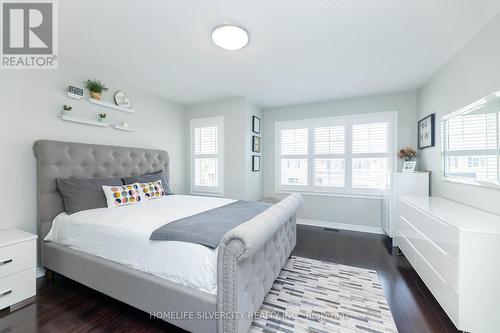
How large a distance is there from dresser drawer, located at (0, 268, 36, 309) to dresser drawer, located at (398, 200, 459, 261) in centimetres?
343

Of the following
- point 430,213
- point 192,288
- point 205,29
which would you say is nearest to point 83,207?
point 192,288

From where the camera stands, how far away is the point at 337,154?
395 cm

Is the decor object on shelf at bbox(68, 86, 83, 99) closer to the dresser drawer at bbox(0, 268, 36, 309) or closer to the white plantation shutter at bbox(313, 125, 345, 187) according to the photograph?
the dresser drawer at bbox(0, 268, 36, 309)

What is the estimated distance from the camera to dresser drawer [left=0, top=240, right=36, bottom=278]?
1.75m

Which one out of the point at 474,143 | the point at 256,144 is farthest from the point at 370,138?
the point at 256,144

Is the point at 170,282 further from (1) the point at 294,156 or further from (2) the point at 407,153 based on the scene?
(2) the point at 407,153

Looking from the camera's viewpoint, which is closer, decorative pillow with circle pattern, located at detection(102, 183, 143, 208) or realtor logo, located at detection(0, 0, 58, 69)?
realtor logo, located at detection(0, 0, 58, 69)

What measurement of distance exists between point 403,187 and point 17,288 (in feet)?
14.2

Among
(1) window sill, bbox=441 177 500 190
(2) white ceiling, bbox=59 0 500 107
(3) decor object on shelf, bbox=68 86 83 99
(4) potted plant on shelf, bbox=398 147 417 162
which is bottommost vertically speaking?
(1) window sill, bbox=441 177 500 190

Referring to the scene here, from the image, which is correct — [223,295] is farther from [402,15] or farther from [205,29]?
[402,15]

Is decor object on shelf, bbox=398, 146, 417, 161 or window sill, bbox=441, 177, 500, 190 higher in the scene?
decor object on shelf, bbox=398, 146, 417, 161

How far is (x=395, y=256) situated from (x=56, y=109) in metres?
4.50

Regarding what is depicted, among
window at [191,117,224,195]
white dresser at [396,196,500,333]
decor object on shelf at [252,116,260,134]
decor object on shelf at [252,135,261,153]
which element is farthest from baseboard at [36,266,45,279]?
white dresser at [396,196,500,333]

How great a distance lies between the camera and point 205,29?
6.28 ft
